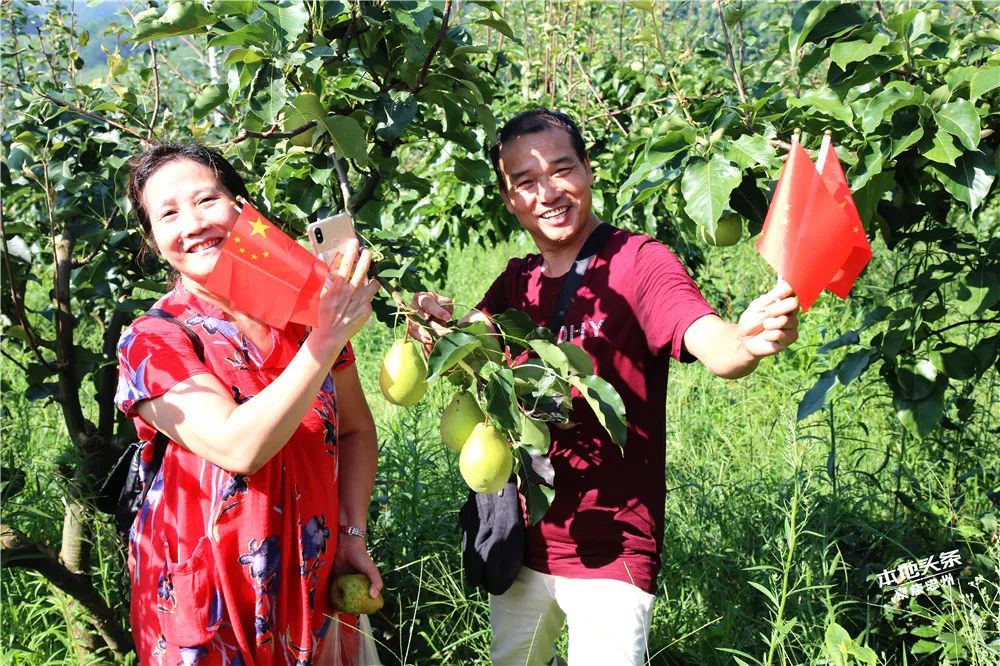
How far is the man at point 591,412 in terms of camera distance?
1.57 metres

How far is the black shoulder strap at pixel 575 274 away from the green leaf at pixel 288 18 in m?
0.61

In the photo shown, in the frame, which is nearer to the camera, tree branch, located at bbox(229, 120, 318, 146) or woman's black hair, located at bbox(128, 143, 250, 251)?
woman's black hair, located at bbox(128, 143, 250, 251)

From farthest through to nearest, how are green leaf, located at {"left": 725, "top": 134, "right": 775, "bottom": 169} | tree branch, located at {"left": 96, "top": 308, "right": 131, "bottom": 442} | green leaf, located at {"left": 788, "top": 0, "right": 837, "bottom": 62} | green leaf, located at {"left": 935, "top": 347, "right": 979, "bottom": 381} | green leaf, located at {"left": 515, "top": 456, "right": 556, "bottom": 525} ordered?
tree branch, located at {"left": 96, "top": 308, "right": 131, "bottom": 442}, green leaf, located at {"left": 935, "top": 347, "right": 979, "bottom": 381}, green leaf, located at {"left": 788, "top": 0, "right": 837, "bottom": 62}, green leaf, located at {"left": 725, "top": 134, "right": 775, "bottom": 169}, green leaf, located at {"left": 515, "top": 456, "right": 556, "bottom": 525}

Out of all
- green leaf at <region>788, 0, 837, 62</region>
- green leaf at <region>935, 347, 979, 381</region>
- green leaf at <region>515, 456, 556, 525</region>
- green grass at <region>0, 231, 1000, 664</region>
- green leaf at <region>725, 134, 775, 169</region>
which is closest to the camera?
green leaf at <region>515, 456, 556, 525</region>

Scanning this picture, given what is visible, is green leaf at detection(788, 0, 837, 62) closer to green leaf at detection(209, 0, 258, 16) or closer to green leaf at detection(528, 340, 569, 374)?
green leaf at detection(528, 340, 569, 374)

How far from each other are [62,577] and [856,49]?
1.88 m

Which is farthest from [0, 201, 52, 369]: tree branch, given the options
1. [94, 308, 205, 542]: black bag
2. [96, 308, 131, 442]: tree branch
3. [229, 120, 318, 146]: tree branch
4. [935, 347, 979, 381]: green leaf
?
[935, 347, 979, 381]: green leaf

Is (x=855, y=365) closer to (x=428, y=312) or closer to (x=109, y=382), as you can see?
(x=428, y=312)

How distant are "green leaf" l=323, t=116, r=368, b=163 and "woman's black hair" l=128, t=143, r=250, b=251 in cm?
17

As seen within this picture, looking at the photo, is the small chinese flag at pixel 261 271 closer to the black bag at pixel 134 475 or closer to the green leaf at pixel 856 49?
the black bag at pixel 134 475

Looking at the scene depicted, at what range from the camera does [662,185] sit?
1754 millimetres

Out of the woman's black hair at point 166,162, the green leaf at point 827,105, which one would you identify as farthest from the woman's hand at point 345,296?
the green leaf at point 827,105

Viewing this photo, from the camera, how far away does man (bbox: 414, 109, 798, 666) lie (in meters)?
1.57

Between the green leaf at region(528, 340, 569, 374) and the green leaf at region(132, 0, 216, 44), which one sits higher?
the green leaf at region(132, 0, 216, 44)
